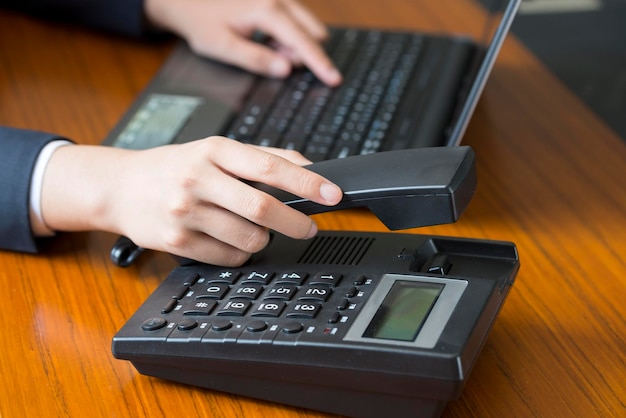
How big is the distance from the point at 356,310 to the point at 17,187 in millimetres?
342

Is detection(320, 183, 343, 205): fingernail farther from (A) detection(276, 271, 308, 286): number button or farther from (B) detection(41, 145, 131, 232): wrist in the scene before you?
(B) detection(41, 145, 131, 232): wrist

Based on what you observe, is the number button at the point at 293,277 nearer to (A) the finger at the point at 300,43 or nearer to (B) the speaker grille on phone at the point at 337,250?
(B) the speaker grille on phone at the point at 337,250

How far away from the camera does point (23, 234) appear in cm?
72

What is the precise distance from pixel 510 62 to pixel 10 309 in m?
0.62

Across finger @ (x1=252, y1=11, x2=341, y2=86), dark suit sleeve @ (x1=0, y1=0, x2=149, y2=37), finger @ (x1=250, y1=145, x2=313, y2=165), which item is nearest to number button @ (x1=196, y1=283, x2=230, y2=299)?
finger @ (x1=250, y1=145, x2=313, y2=165)

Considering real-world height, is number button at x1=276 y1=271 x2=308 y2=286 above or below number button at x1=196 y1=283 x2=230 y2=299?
above

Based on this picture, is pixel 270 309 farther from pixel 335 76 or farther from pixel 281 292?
pixel 335 76

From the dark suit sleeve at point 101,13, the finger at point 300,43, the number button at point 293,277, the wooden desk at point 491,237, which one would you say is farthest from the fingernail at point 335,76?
the number button at point 293,277

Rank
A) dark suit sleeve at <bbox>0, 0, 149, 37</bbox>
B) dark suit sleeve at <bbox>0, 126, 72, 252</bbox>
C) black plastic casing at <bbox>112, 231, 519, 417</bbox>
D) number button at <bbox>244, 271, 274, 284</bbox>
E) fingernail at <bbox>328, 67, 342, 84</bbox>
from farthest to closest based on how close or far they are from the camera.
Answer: dark suit sleeve at <bbox>0, 0, 149, 37</bbox> → fingernail at <bbox>328, 67, 342, 84</bbox> → dark suit sleeve at <bbox>0, 126, 72, 252</bbox> → number button at <bbox>244, 271, 274, 284</bbox> → black plastic casing at <bbox>112, 231, 519, 417</bbox>

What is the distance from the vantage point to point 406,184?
57 cm

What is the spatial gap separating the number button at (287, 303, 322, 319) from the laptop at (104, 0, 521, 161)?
23 centimetres

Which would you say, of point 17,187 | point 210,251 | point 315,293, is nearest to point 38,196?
point 17,187

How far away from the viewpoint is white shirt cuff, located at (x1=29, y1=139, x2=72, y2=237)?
28.9 inches

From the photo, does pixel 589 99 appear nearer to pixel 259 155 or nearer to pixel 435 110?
pixel 435 110
